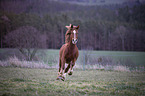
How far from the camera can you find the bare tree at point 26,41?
19.2 meters

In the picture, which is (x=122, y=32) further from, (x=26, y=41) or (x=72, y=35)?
(x=72, y=35)

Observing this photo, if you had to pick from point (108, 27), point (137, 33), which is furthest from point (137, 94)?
point (108, 27)

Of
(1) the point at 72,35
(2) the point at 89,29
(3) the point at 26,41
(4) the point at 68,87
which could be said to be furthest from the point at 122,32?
(4) the point at 68,87

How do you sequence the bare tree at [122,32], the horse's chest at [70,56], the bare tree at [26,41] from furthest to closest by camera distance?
the bare tree at [122,32]
the bare tree at [26,41]
the horse's chest at [70,56]

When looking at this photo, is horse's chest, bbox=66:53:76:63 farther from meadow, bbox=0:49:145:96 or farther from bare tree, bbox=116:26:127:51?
bare tree, bbox=116:26:127:51

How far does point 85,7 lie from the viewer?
9206 centimetres

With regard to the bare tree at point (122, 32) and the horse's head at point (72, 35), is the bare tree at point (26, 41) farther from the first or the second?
the bare tree at point (122, 32)

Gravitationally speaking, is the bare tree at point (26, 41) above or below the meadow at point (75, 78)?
above

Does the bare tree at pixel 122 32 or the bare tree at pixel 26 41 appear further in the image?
the bare tree at pixel 122 32

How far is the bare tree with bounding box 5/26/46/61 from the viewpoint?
19.2 metres

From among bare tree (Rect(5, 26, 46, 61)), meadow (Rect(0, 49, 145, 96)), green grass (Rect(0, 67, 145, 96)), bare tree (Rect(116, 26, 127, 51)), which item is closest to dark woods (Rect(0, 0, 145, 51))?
bare tree (Rect(116, 26, 127, 51))

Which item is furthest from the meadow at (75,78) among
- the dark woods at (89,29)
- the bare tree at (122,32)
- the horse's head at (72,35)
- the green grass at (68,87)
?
the bare tree at (122,32)

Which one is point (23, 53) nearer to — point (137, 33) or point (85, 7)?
point (137, 33)

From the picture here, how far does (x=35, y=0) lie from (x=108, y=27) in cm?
5512
